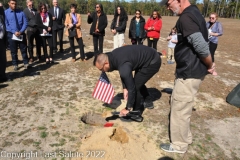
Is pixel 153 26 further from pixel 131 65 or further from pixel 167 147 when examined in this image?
pixel 167 147

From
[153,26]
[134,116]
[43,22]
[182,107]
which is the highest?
[43,22]

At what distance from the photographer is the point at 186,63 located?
2.75m

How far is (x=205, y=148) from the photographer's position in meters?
3.51

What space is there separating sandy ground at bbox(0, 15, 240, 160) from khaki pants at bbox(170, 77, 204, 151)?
0.29 metres

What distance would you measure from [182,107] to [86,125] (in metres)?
1.84

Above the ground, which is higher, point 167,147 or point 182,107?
point 182,107

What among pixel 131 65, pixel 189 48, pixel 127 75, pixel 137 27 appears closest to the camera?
pixel 189 48

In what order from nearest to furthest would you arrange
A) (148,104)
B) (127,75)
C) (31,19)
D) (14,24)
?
(127,75), (148,104), (14,24), (31,19)

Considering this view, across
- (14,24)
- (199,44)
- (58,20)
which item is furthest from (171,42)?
(199,44)

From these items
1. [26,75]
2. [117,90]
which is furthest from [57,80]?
[117,90]

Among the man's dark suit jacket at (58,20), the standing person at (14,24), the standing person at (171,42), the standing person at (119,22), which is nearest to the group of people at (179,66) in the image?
the standing person at (171,42)

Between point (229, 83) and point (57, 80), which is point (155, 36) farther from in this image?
point (57, 80)

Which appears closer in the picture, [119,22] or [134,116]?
[134,116]

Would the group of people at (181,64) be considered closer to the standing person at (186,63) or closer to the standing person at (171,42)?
the standing person at (186,63)
